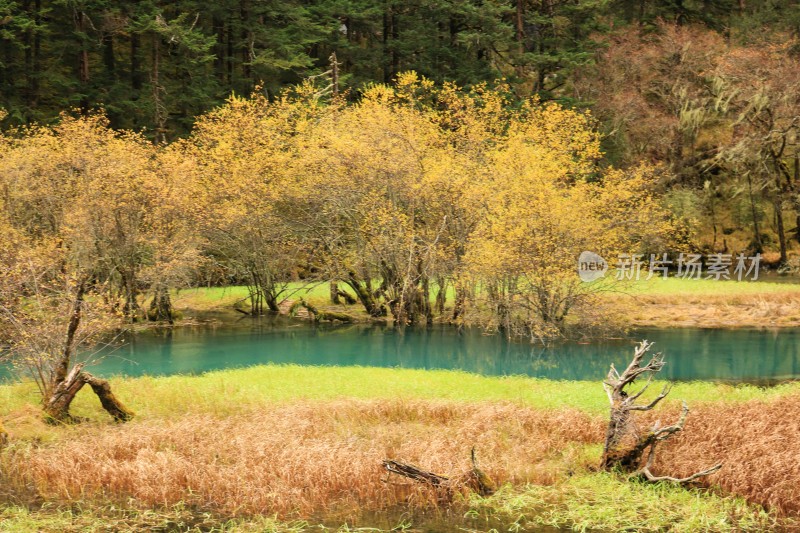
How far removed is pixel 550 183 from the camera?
26719 mm

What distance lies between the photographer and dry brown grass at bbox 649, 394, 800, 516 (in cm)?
1105

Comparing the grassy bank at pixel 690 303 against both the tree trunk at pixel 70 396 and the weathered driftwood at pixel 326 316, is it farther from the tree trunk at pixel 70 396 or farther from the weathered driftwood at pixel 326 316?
the tree trunk at pixel 70 396

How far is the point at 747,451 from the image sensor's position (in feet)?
40.0

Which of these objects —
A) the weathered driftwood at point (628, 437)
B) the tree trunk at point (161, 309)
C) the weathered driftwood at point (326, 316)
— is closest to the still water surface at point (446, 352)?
the tree trunk at point (161, 309)

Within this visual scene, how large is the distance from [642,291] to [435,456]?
2517 cm

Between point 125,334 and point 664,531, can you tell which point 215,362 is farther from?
point 664,531

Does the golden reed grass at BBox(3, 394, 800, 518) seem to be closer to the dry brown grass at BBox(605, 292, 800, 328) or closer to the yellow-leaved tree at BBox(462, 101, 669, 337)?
the yellow-leaved tree at BBox(462, 101, 669, 337)

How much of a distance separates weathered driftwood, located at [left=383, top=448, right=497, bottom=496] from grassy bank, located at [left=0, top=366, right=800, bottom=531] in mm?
167

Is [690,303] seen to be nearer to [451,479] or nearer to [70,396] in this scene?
[451,479]

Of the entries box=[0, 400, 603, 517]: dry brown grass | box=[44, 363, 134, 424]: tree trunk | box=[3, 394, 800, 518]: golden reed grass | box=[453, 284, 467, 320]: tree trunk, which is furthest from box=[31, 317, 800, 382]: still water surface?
box=[0, 400, 603, 517]: dry brown grass

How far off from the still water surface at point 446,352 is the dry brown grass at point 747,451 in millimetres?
7239

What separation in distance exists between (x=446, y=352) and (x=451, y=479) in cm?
1516

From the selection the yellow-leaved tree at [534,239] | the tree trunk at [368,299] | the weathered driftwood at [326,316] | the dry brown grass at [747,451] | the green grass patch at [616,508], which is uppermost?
the yellow-leaved tree at [534,239]

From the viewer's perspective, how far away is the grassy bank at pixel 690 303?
1233 inches
